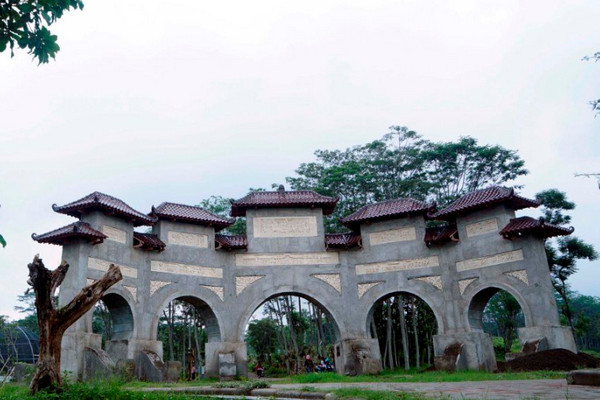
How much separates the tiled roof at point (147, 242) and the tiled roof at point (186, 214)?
83 cm

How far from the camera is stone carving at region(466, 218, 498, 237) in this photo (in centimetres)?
1683

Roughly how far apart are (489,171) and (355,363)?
13.0 meters

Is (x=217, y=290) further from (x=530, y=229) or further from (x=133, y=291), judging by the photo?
(x=530, y=229)

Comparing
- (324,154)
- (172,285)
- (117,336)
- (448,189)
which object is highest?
(324,154)

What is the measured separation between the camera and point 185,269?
17.4 metres

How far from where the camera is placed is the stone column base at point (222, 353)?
16.9 metres

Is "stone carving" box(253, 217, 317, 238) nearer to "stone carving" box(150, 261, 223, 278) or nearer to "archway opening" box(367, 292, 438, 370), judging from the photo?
"stone carving" box(150, 261, 223, 278)

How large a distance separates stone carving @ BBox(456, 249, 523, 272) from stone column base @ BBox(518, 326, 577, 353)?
216 centimetres

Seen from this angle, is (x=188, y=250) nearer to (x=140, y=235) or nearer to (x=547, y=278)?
(x=140, y=235)

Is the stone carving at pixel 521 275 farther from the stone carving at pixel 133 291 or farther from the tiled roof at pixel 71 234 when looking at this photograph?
the tiled roof at pixel 71 234

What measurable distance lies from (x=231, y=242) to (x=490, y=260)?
28.7ft

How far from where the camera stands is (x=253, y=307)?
696 inches

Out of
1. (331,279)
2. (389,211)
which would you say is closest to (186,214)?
(331,279)

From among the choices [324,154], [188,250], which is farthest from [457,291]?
[324,154]
